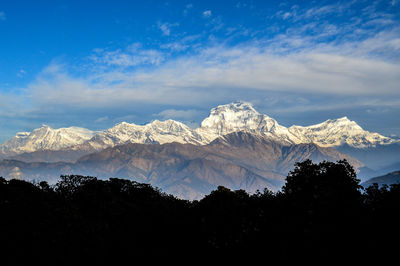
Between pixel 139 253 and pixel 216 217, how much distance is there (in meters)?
16.0

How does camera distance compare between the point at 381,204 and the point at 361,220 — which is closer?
the point at 361,220

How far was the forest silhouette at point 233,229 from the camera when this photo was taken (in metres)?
56.4

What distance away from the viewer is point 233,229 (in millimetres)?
68625

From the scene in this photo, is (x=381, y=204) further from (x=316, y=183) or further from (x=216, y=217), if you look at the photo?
(x=216, y=217)

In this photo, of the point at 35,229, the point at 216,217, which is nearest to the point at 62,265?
the point at 35,229

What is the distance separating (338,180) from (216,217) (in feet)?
81.3

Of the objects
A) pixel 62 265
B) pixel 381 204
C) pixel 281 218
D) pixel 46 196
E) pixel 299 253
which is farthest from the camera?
pixel 46 196

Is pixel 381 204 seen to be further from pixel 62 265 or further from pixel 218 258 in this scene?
pixel 62 265

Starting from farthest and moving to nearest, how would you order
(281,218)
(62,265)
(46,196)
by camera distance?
1. (46,196)
2. (281,218)
3. (62,265)

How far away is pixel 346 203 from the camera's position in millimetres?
62562

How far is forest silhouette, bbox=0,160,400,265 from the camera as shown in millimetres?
56438

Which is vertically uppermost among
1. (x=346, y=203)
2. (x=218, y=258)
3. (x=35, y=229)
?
(x=346, y=203)

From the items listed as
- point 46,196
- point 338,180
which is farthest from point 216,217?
point 46,196

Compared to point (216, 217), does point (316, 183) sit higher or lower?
higher
